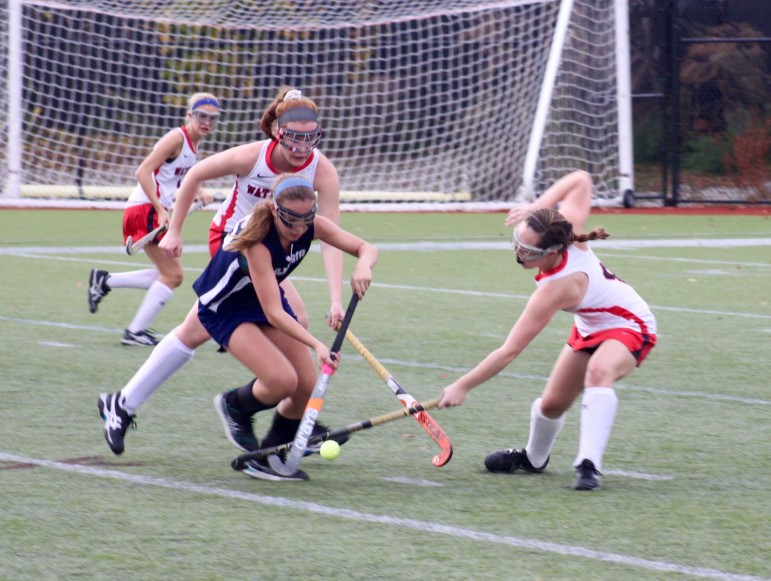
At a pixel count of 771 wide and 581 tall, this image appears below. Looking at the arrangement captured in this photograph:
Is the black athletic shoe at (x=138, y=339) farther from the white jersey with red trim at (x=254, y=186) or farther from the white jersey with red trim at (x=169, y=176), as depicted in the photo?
the white jersey with red trim at (x=254, y=186)

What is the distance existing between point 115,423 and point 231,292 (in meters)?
0.72

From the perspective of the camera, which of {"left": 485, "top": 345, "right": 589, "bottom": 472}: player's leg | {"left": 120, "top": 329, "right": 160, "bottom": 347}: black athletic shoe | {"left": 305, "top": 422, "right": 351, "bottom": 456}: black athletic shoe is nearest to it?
{"left": 485, "top": 345, "right": 589, "bottom": 472}: player's leg

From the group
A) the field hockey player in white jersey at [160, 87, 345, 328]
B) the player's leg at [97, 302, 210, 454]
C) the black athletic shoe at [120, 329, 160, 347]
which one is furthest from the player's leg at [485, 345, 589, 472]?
the black athletic shoe at [120, 329, 160, 347]

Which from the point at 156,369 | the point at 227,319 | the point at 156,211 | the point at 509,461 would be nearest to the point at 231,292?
the point at 227,319

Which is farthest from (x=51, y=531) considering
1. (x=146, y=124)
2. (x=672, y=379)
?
(x=146, y=124)

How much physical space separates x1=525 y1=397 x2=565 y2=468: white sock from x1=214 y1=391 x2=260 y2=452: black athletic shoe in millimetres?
1124

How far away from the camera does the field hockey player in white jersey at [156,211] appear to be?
8.39m

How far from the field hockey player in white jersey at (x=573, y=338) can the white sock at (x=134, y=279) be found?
4.09 m

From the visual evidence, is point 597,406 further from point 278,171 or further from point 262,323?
point 278,171

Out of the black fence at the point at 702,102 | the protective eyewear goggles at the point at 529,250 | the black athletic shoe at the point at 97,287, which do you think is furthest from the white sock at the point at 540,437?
the black fence at the point at 702,102

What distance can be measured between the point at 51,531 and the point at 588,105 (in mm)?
16444

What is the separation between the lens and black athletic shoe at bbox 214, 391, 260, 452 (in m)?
5.39

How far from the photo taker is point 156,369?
5.37 m

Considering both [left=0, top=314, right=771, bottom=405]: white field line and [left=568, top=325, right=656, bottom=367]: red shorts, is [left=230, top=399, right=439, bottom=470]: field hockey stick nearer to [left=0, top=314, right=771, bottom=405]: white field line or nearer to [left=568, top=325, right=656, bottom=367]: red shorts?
[left=568, top=325, right=656, bottom=367]: red shorts
